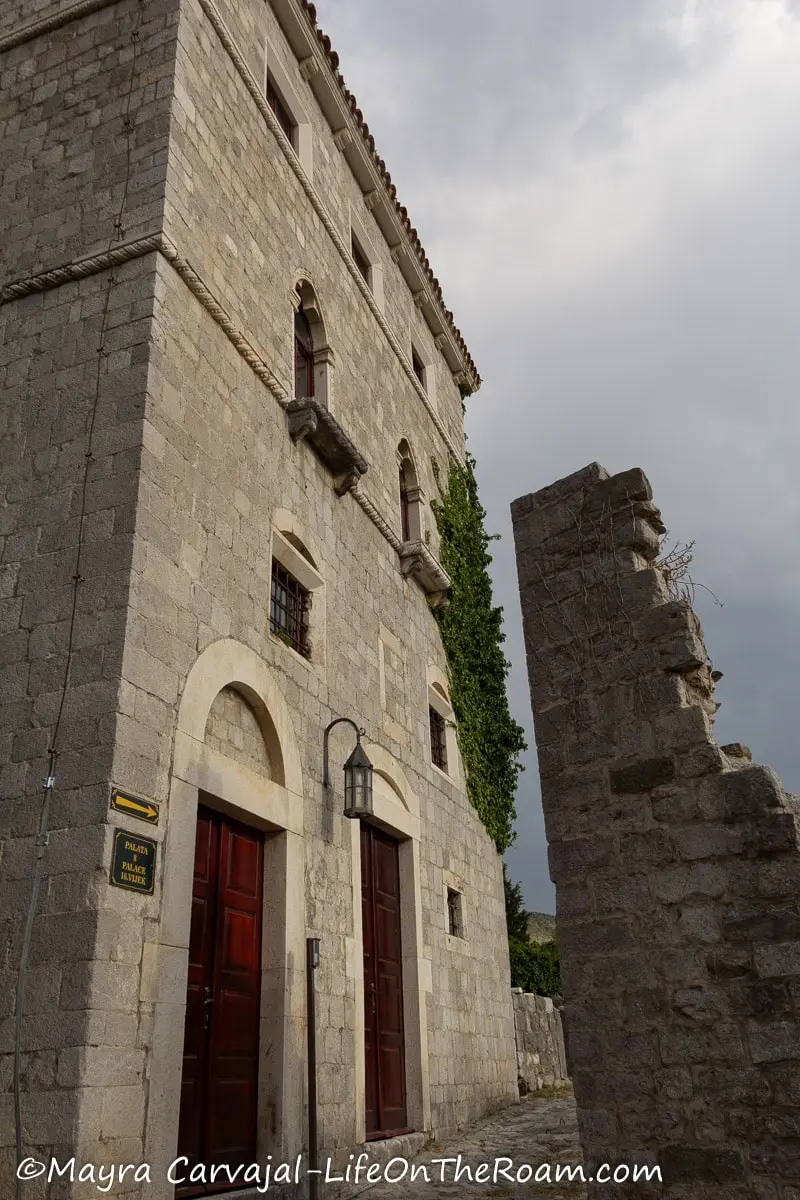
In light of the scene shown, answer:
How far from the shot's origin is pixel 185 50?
27.6 feet

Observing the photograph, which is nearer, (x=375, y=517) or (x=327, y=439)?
(x=327, y=439)

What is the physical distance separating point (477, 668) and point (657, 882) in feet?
28.7

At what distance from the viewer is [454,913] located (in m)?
11.5

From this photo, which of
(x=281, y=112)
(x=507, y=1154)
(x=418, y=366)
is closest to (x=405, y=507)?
(x=418, y=366)

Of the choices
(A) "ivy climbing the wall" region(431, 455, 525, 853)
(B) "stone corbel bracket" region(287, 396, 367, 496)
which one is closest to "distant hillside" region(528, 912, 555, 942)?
(A) "ivy climbing the wall" region(431, 455, 525, 853)

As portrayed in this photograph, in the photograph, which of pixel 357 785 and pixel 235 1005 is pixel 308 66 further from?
pixel 235 1005

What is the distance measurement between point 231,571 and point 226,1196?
4.31 m

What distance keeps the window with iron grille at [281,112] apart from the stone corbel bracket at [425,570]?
515 cm

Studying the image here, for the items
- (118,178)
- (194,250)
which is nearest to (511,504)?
(194,250)

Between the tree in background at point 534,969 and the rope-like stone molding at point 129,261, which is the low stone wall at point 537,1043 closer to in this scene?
the tree in background at point 534,969

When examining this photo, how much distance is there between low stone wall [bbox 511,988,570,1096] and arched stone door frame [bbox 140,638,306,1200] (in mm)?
7064

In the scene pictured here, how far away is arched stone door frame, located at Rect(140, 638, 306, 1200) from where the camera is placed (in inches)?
217

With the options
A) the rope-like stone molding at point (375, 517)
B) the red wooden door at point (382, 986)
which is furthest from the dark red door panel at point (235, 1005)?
the rope-like stone molding at point (375, 517)

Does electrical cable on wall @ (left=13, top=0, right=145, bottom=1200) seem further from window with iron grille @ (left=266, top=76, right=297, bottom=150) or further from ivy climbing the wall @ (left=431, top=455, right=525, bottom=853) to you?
ivy climbing the wall @ (left=431, top=455, right=525, bottom=853)
